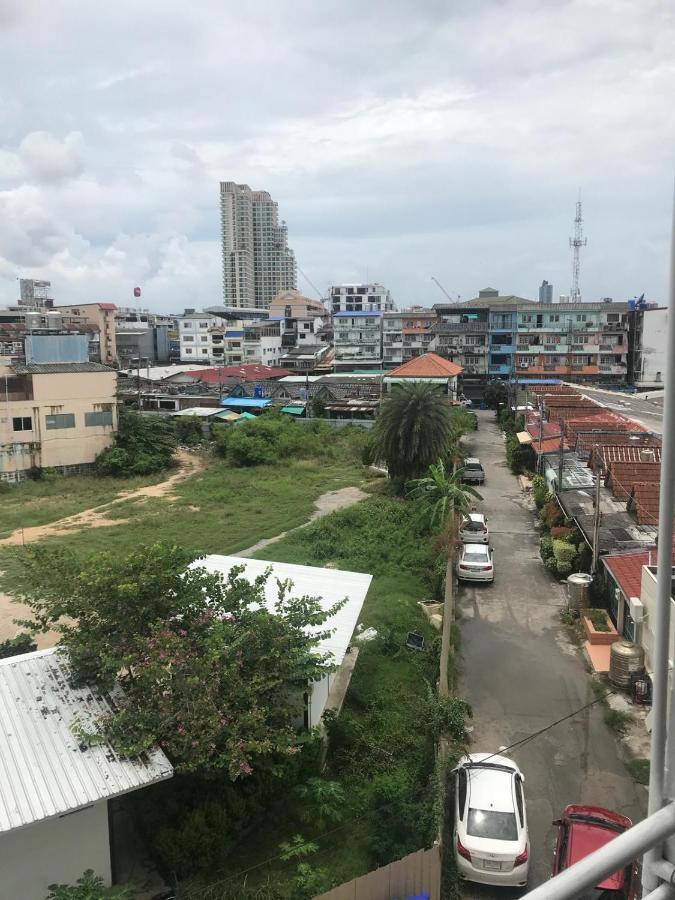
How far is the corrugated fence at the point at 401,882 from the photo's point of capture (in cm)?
601

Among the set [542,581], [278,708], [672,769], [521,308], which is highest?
[521,308]

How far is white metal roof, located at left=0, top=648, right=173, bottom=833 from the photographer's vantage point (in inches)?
249

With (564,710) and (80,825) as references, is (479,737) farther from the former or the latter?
(80,825)

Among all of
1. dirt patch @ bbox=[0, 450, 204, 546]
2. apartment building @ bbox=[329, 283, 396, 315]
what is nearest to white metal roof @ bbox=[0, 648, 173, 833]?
dirt patch @ bbox=[0, 450, 204, 546]

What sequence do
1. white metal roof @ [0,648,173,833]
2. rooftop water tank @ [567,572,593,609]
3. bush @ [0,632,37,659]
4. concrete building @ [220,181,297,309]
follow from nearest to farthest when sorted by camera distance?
1. white metal roof @ [0,648,173,833]
2. bush @ [0,632,37,659]
3. rooftop water tank @ [567,572,593,609]
4. concrete building @ [220,181,297,309]

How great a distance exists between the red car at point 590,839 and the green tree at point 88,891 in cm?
403

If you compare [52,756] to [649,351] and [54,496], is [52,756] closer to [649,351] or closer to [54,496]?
[54,496]

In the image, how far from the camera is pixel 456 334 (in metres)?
56.3

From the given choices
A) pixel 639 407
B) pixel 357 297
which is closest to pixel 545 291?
pixel 357 297

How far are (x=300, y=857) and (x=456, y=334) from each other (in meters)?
51.5

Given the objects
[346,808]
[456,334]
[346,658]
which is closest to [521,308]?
[456,334]

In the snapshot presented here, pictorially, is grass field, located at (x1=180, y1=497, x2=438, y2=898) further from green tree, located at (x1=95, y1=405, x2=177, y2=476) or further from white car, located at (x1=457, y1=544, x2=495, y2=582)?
green tree, located at (x1=95, y1=405, x2=177, y2=476)

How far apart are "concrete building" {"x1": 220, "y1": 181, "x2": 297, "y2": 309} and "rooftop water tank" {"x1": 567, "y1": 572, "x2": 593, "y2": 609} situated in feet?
378

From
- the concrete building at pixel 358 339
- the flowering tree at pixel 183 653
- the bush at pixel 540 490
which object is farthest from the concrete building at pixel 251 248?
the flowering tree at pixel 183 653
